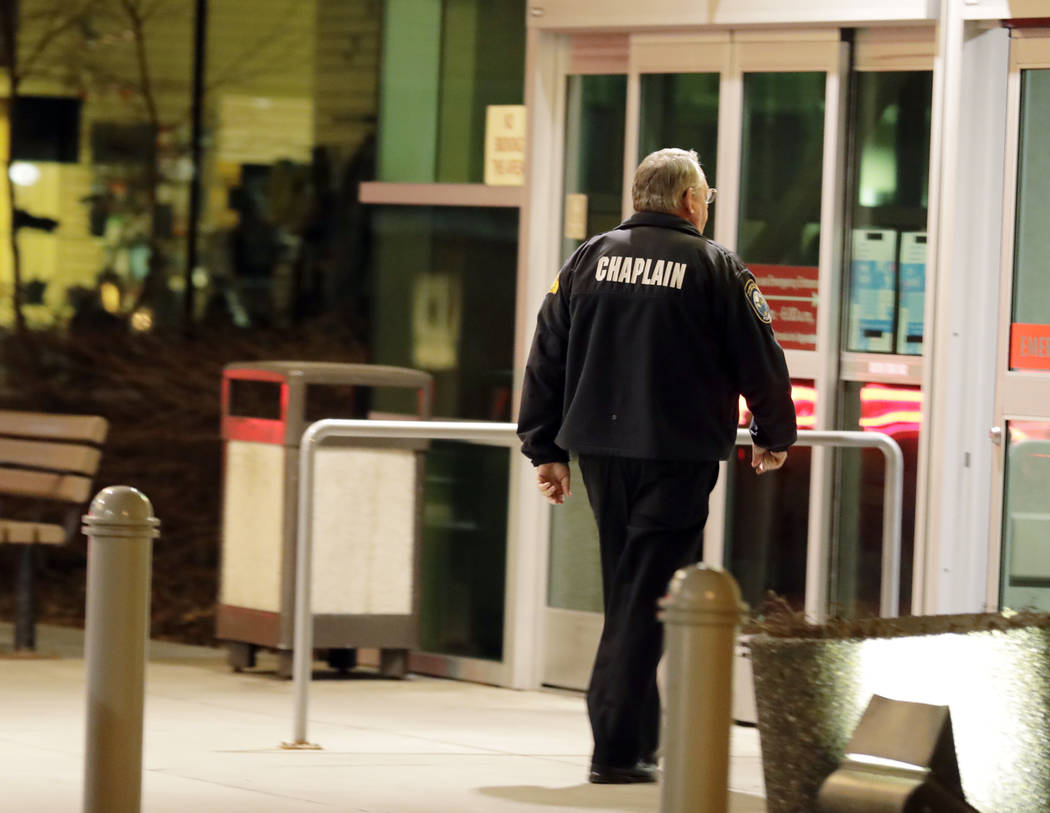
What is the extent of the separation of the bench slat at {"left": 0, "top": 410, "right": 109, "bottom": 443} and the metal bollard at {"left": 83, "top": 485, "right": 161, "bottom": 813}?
13.3 feet

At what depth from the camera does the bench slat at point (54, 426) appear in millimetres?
9531

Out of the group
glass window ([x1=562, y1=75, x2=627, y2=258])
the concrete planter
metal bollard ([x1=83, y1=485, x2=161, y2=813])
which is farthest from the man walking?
glass window ([x1=562, y1=75, x2=627, y2=258])

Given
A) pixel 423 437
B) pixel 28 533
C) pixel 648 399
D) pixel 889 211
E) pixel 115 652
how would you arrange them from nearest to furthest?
pixel 115 652
pixel 648 399
pixel 423 437
pixel 889 211
pixel 28 533

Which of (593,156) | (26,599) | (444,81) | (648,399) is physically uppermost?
(444,81)

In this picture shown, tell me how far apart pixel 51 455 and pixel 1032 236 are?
4229 millimetres

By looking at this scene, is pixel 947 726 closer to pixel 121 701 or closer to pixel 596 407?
pixel 596 407

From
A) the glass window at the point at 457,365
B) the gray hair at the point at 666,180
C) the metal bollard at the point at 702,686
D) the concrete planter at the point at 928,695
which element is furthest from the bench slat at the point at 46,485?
the metal bollard at the point at 702,686

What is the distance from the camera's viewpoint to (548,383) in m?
6.64

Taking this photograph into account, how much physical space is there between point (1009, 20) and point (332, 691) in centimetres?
348

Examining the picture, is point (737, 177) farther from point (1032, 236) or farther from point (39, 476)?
point (39, 476)

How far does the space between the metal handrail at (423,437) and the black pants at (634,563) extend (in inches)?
23.4

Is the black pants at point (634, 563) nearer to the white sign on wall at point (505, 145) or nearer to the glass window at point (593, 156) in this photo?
the glass window at point (593, 156)

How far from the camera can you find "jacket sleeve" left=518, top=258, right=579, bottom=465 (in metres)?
6.62

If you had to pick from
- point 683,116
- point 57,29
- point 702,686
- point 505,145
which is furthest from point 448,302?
point 57,29
